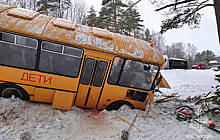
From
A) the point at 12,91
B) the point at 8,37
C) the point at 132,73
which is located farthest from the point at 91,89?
the point at 8,37

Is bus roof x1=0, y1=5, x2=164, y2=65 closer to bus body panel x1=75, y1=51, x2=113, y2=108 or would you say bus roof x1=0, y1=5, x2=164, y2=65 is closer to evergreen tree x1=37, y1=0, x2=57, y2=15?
bus body panel x1=75, y1=51, x2=113, y2=108

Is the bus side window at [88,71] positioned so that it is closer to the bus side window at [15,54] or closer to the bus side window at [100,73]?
the bus side window at [100,73]

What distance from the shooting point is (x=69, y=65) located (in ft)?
17.3

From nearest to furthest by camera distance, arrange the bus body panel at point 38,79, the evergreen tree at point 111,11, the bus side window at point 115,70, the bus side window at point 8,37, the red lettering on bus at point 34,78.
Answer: the bus side window at point 8,37 < the bus body panel at point 38,79 < the red lettering on bus at point 34,78 < the bus side window at point 115,70 < the evergreen tree at point 111,11

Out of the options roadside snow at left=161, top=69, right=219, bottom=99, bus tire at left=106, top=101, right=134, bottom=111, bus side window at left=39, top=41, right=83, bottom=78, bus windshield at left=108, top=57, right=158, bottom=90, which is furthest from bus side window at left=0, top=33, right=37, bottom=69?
roadside snow at left=161, top=69, right=219, bottom=99

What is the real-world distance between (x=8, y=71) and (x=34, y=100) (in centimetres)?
131

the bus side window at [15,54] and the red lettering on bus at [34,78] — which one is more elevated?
the bus side window at [15,54]

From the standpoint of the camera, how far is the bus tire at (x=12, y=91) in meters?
4.78

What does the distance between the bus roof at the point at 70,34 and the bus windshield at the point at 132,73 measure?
267 millimetres

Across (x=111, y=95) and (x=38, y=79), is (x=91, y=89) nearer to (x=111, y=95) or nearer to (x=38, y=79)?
(x=111, y=95)

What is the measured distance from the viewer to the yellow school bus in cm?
478

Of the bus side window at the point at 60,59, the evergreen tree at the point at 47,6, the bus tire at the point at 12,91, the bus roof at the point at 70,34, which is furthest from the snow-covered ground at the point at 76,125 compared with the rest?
the evergreen tree at the point at 47,6

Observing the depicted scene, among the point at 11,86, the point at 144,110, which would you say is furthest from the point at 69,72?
the point at 144,110

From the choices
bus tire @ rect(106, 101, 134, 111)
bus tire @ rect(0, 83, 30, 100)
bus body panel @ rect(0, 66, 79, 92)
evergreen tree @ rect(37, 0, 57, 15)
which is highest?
evergreen tree @ rect(37, 0, 57, 15)
